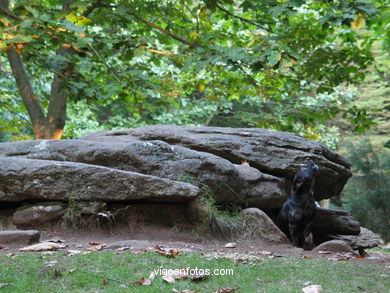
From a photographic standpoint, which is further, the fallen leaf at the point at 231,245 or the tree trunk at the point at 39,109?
the tree trunk at the point at 39,109

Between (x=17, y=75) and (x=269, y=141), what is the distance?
5575 mm

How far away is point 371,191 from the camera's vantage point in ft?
39.3

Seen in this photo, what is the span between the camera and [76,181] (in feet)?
19.2

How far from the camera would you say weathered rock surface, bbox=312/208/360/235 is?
8.08 metres

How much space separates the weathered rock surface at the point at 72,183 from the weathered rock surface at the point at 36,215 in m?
0.15

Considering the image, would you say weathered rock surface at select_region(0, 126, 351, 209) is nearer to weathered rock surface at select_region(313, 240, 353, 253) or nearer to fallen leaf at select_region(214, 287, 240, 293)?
weathered rock surface at select_region(313, 240, 353, 253)

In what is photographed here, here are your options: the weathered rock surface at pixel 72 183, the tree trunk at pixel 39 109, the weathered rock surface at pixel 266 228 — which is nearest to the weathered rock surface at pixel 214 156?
the weathered rock surface at pixel 266 228

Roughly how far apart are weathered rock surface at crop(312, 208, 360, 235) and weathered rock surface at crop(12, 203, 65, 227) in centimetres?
476

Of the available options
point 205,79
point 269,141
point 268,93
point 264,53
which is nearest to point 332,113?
point 268,93

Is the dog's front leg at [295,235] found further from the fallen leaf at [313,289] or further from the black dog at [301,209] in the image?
the fallen leaf at [313,289]

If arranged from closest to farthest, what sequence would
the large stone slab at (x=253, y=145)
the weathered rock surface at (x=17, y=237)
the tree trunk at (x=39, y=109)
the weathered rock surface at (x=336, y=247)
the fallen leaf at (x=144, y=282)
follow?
the fallen leaf at (x=144, y=282) < the weathered rock surface at (x=17, y=237) < the weathered rock surface at (x=336, y=247) < the large stone slab at (x=253, y=145) < the tree trunk at (x=39, y=109)

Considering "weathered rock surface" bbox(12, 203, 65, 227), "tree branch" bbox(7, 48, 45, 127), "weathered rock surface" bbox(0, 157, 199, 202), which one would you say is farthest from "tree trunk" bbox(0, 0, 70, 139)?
"weathered rock surface" bbox(12, 203, 65, 227)

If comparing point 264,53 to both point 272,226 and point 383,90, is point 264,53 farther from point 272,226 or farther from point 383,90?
point 383,90

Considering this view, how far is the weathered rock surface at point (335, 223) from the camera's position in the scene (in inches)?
318
